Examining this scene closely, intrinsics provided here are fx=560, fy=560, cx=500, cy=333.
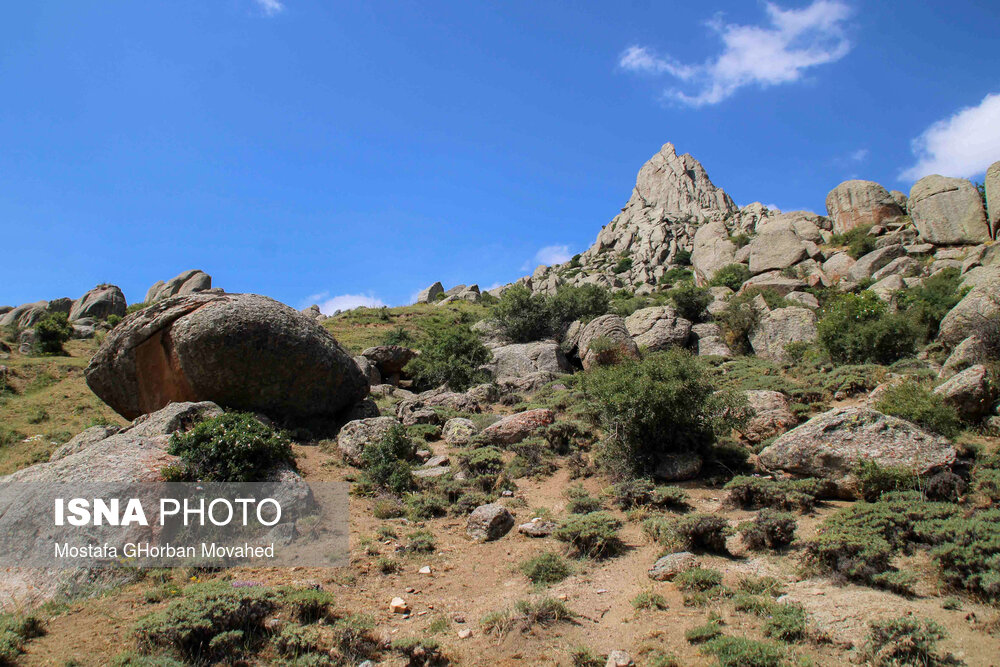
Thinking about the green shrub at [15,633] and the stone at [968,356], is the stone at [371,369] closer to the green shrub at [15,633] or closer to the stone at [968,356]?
the green shrub at [15,633]

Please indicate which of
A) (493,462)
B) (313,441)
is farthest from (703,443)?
(313,441)

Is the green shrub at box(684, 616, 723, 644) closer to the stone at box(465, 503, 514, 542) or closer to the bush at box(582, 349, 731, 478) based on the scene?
the stone at box(465, 503, 514, 542)

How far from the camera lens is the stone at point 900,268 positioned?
92.9 ft

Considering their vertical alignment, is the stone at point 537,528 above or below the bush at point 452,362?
below

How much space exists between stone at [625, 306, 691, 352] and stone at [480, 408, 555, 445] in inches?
413

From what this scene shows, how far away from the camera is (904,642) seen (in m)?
5.46

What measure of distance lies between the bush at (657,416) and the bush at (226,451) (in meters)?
7.05

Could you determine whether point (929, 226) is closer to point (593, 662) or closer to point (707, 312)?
point (707, 312)

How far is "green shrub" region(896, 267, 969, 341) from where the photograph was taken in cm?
1830

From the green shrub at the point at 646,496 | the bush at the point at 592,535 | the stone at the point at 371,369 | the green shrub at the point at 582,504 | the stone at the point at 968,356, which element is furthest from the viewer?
the stone at the point at 371,369

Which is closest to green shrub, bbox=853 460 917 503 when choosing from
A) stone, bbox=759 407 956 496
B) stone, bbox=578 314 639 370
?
stone, bbox=759 407 956 496

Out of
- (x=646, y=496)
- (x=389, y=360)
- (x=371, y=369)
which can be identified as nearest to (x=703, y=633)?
(x=646, y=496)

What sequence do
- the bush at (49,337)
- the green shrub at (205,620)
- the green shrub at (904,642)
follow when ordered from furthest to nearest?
the bush at (49,337) → the green shrub at (205,620) → the green shrub at (904,642)

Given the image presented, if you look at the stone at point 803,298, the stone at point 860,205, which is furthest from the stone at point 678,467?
the stone at point 860,205
